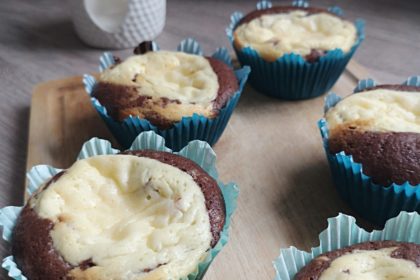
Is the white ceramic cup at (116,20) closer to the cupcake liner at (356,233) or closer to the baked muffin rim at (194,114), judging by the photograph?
the baked muffin rim at (194,114)

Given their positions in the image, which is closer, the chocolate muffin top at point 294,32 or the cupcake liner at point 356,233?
the cupcake liner at point 356,233

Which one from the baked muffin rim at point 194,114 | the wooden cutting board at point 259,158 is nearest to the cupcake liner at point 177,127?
the baked muffin rim at point 194,114

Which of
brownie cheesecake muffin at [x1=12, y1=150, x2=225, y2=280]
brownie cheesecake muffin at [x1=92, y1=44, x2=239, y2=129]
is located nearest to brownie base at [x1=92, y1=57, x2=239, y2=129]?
brownie cheesecake muffin at [x1=92, y1=44, x2=239, y2=129]

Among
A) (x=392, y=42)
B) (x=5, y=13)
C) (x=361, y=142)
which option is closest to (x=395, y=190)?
(x=361, y=142)

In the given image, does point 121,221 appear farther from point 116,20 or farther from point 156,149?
point 116,20

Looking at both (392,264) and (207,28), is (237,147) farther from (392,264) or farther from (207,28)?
(207,28)

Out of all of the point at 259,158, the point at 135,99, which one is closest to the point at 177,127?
the point at 135,99

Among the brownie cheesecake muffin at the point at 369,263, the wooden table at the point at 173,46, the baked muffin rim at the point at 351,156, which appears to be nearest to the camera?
the brownie cheesecake muffin at the point at 369,263

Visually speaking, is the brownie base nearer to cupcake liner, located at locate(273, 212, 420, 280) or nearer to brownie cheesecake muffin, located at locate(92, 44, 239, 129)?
brownie cheesecake muffin, located at locate(92, 44, 239, 129)
